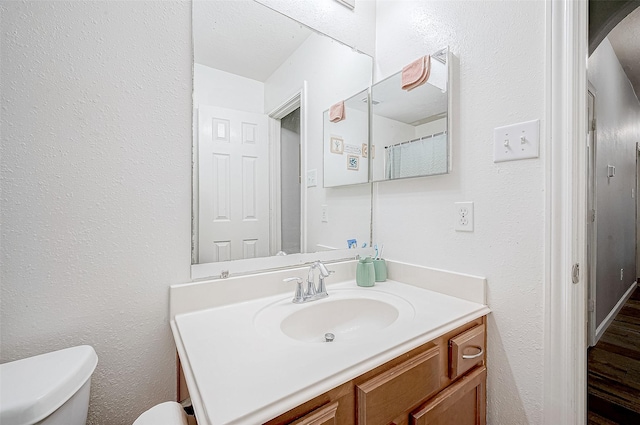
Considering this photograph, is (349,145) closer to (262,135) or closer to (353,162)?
(353,162)

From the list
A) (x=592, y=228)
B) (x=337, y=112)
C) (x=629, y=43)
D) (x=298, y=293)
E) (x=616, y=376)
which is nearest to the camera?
(x=298, y=293)

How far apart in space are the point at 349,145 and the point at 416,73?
1.42 ft

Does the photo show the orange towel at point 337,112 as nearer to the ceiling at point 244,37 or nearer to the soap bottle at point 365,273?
the ceiling at point 244,37

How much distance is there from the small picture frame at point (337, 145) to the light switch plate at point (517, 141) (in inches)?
26.1

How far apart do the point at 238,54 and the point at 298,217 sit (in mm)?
688

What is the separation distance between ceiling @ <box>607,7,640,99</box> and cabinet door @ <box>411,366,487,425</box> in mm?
2773

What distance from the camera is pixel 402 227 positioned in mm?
1309

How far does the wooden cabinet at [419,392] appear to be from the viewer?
0.59 m

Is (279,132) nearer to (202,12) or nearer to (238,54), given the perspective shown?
(238,54)

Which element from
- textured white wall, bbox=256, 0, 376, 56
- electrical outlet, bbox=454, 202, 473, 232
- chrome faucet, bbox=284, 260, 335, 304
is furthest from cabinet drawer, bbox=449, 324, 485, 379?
textured white wall, bbox=256, 0, 376, 56

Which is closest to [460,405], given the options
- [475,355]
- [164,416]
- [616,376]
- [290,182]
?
[475,355]

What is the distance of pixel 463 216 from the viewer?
1076mm

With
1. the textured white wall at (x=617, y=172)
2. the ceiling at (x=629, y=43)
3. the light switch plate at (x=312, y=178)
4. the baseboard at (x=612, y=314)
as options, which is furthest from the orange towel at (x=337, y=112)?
the baseboard at (x=612, y=314)

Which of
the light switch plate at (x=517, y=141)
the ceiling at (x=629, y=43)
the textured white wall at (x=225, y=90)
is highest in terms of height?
the ceiling at (x=629, y=43)
